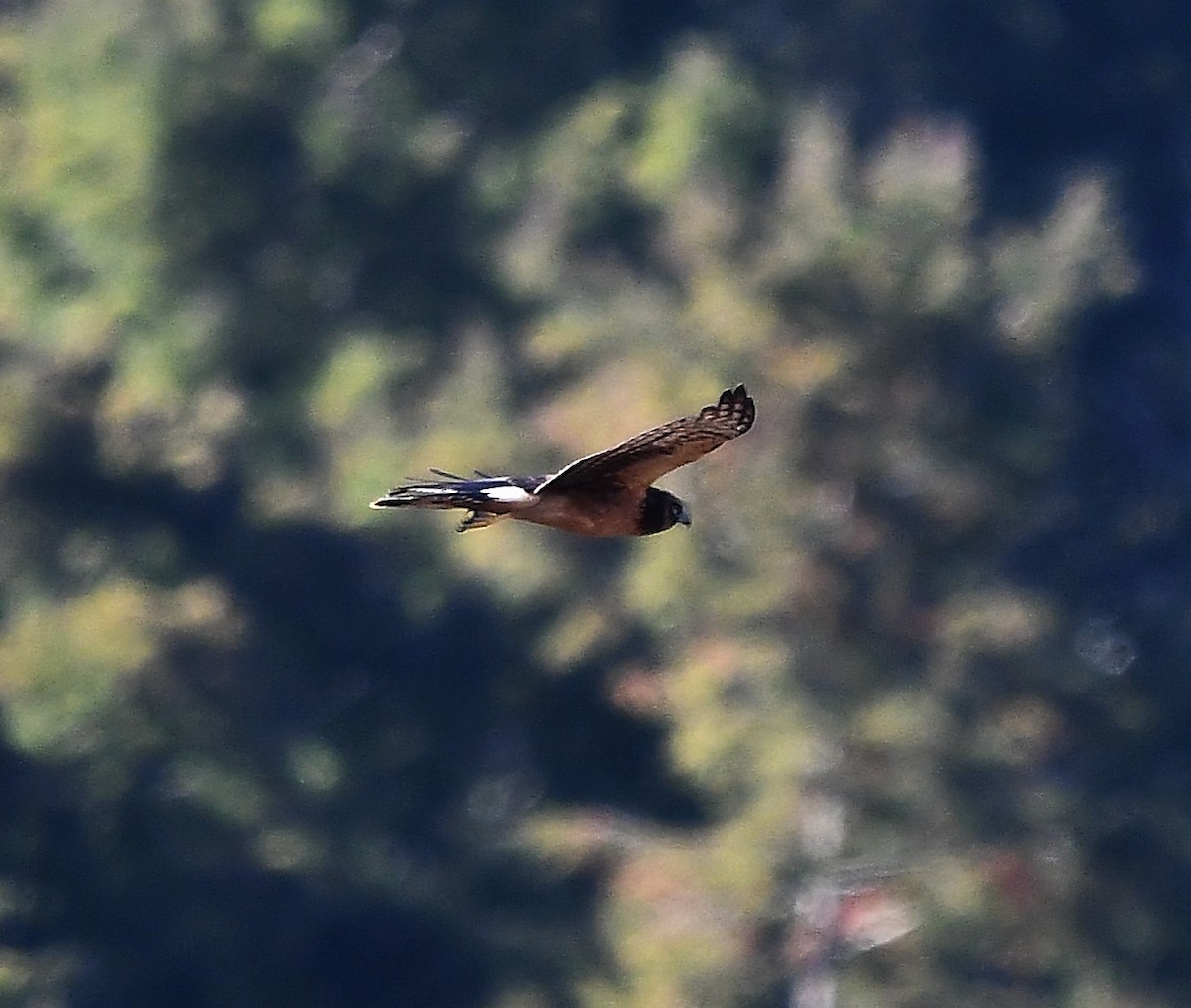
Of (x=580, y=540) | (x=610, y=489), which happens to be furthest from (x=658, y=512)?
(x=580, y=540)

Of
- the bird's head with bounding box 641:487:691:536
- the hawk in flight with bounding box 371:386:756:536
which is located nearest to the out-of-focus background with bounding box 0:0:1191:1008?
the bird's head with bounding box 641:487:691:536

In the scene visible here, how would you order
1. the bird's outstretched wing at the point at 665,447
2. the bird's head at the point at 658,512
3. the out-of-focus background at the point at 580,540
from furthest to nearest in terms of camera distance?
the out-of-focus background at the point at 580,540
the bird's head at the point at 658,512
the bird's outstretched wing at the point at 665,447

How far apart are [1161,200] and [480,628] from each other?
7.56 meters

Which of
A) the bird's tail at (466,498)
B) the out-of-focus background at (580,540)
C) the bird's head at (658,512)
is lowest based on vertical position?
the bird's tail at (466,498)

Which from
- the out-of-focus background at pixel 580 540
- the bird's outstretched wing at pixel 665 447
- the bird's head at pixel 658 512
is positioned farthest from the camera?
the out-of-focus background at pixel 580 540

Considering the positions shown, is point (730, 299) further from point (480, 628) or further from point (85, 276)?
point (85, 276)

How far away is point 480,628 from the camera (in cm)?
1955

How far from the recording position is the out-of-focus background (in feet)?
54.0

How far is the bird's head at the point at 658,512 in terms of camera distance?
4.86 meters

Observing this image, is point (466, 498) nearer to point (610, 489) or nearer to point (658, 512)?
point (610, 489)

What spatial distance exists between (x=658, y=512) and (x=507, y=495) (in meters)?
0.31

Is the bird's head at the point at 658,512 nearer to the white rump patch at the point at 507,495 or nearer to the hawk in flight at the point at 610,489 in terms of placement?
the hawk in flight at the point at 610,489

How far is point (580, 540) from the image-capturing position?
58.3ft

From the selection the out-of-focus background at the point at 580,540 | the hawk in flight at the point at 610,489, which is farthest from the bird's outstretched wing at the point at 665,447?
the out-of-focus background at the point at 580,540
